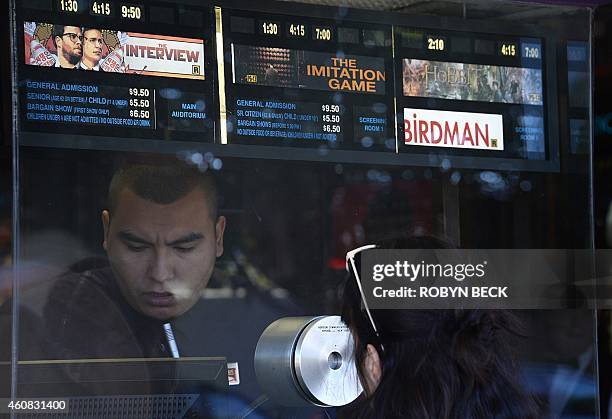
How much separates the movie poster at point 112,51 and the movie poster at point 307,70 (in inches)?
5.6

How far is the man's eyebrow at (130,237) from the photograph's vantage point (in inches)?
135

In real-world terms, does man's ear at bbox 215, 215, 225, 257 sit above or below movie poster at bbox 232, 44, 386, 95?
below

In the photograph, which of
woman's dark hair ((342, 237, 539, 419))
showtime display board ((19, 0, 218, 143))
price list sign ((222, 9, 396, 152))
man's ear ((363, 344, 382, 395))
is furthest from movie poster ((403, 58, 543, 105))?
man's ear ((363, 344, 382, 395))

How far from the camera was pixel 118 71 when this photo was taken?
3.44 metres

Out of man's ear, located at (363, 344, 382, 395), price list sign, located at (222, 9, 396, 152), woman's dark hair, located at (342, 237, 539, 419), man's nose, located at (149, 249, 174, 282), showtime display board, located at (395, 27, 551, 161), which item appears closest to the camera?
woman's dark hair, located at (342, 237, 539, 419)

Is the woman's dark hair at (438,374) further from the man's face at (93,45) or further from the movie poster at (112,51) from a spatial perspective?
the man's face at (93,45)

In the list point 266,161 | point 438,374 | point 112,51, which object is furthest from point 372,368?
point 112,51

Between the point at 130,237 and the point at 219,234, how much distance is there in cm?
28

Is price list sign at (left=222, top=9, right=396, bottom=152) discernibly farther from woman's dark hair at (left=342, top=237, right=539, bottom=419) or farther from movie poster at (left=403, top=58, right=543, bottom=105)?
woman's dark hair at (left=342, top=237, right=539, bottom=419)

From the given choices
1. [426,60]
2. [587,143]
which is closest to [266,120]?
[426,60]

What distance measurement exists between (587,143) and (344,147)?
0.93 metres

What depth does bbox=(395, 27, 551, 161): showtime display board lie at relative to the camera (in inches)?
151

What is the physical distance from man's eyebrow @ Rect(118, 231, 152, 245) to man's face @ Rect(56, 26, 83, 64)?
1.69 ft

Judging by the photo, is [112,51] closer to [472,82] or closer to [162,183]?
[162,183]
